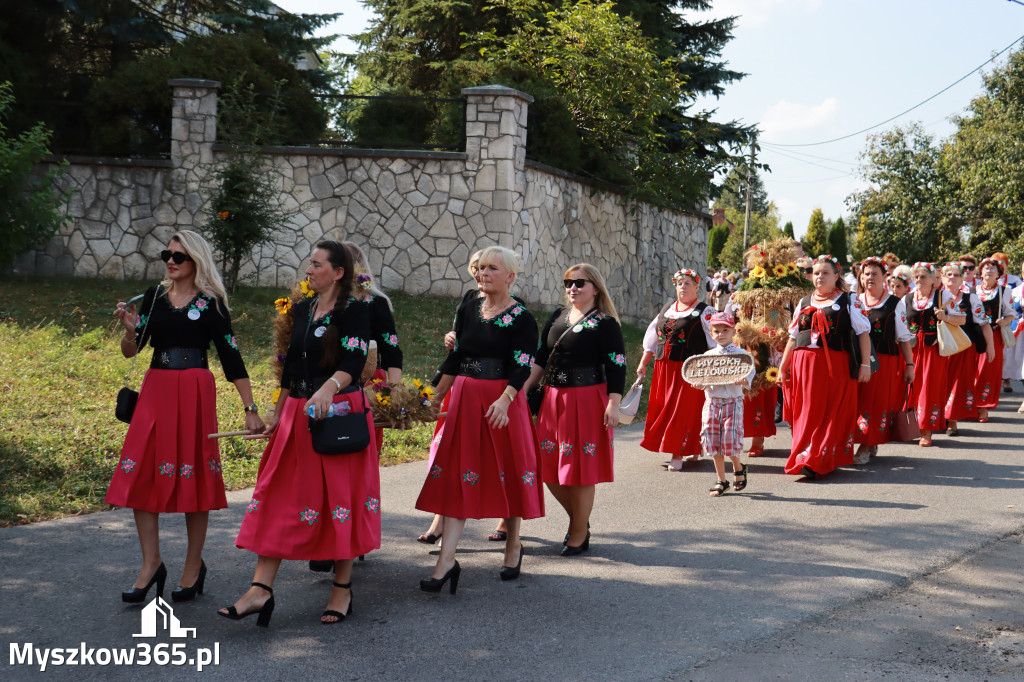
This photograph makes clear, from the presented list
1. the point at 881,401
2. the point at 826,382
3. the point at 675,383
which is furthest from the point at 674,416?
the point at 881,401

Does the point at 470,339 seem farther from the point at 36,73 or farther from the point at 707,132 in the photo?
the point at 707,132

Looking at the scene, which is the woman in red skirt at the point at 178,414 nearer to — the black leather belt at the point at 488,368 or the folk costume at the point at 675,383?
the black leather belt at the point at 488,368

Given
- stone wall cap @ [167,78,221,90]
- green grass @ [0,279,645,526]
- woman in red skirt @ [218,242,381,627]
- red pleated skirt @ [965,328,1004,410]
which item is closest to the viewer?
woman in red skirt @ [218,242,381,627]

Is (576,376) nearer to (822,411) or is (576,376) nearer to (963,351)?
(822,411)

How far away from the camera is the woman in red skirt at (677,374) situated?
9.38 m

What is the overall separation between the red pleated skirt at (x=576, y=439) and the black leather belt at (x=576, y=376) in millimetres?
32

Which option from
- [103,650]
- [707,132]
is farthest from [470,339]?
[707,132]

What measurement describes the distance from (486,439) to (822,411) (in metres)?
4.44

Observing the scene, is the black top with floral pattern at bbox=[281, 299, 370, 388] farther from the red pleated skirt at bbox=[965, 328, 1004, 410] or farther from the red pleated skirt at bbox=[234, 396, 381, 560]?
the red pleated skirt at bbox=[965, 328, 1004, 410]

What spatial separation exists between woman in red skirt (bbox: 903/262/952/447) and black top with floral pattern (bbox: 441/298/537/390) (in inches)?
292

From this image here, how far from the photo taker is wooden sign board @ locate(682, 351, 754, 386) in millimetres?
8680

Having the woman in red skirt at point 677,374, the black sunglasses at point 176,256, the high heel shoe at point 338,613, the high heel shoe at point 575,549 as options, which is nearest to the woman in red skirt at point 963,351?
the woman in red skirt at point 677,374

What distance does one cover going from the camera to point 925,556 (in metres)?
6.40

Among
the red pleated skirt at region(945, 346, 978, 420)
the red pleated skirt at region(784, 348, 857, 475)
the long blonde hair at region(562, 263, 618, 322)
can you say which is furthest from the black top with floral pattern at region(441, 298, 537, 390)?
the red pleated skirt at region(945, 346, 978, 420)
